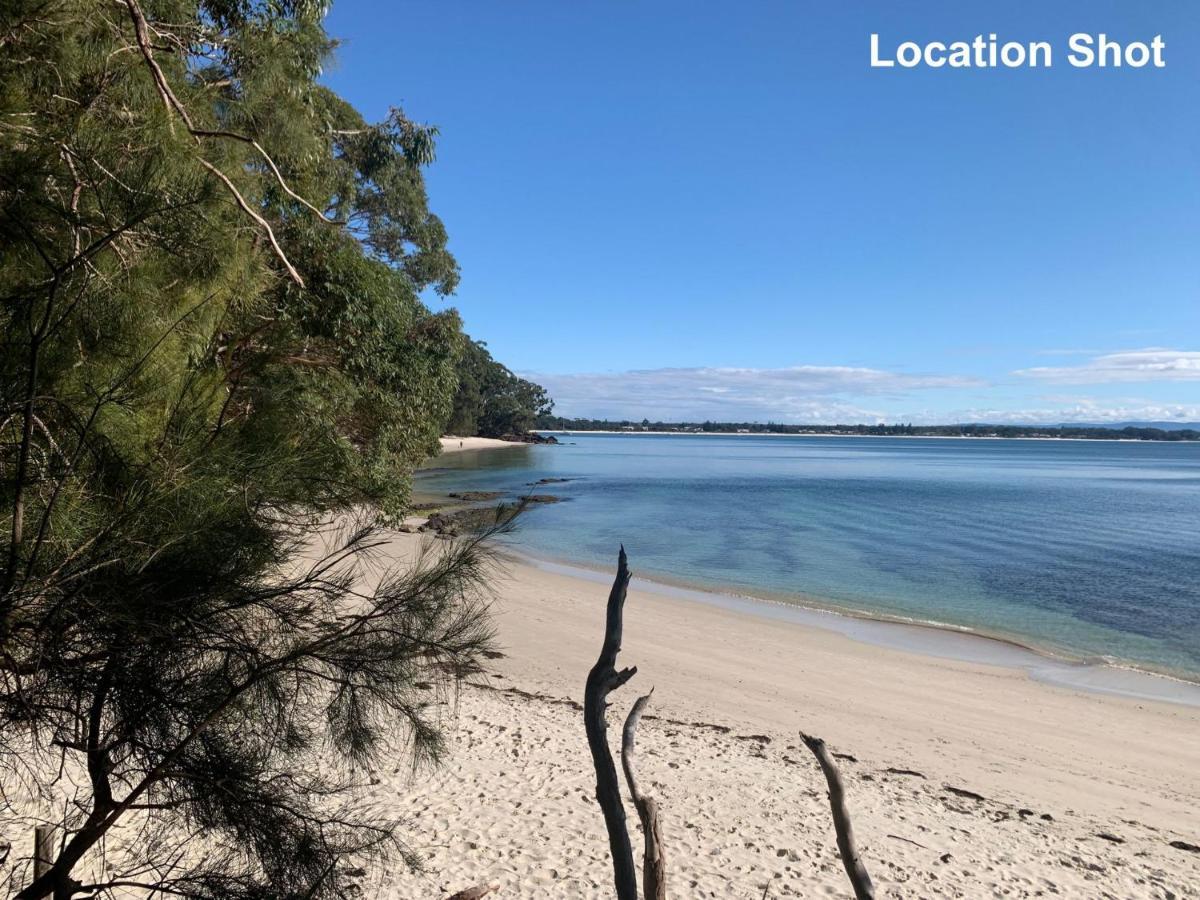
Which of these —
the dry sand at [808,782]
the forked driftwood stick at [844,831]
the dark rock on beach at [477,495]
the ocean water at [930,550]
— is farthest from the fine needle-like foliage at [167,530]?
the dark rock on beach at [477,495]

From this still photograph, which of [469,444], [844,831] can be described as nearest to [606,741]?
[844,831]

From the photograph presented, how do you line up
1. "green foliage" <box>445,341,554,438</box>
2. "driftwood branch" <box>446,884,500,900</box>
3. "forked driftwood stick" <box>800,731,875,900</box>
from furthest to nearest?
"green foliage" <box>445,341,554,438</box>
"driftwood branch" <box>446,884,500,900</box>
"forked driftwood stick" <box>800,731,875,900</box>

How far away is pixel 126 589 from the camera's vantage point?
1.57 metres

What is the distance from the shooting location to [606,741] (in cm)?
214

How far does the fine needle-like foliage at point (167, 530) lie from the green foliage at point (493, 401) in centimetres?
6157

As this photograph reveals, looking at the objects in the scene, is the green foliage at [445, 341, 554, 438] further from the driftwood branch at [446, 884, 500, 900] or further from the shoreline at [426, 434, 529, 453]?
the driftwood branch at [446, 884, 500, 900]

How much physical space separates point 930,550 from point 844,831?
19.1 meters

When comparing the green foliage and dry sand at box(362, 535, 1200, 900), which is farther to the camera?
the green foliage

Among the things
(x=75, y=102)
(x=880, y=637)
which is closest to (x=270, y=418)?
(x=75, y=102)

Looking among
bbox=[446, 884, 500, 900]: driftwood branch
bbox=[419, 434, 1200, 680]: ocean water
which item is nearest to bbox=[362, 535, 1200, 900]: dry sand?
bbox=[446, 884, 500, 900]: driftwood branch

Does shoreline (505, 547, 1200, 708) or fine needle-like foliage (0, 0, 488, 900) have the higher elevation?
fine needle-like foliage (0, 0, 488, 900)

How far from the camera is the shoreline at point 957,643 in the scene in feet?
30.8

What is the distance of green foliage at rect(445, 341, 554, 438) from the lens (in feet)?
216

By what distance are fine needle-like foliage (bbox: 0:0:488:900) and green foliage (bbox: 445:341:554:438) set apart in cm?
6157
